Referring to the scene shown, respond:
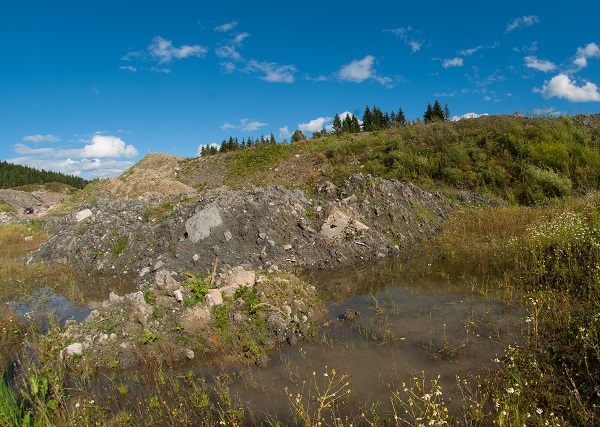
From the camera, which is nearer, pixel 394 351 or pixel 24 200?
pixel 394 351

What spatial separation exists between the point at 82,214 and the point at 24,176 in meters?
92.6

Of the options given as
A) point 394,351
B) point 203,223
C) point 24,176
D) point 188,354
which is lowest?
point 394,351

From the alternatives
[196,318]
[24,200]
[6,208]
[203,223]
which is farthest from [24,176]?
[196,318]

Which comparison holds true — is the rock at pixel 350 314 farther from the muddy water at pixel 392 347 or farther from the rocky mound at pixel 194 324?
the rocky mound at pixel 194 324

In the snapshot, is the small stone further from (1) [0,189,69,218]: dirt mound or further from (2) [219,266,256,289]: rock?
(1) [0,189,69,218]: dirt mound

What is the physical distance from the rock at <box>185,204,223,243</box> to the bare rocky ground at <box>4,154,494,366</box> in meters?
0.03

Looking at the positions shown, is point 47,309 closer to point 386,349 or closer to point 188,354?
point 188,354

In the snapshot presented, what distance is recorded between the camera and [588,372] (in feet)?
10.7

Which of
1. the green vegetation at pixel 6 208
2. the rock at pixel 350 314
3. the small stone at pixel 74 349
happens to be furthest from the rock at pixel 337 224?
the green vegetation at pixel 6 208

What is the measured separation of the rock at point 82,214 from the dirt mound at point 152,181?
29.8ft

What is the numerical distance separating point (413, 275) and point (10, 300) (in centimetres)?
966

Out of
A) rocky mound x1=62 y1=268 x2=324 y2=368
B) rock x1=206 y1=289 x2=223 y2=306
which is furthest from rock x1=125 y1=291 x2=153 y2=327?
rock x1=206 y1=289 x2=223 y2=306

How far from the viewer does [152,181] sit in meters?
26.0

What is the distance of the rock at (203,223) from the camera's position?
9.48 m
